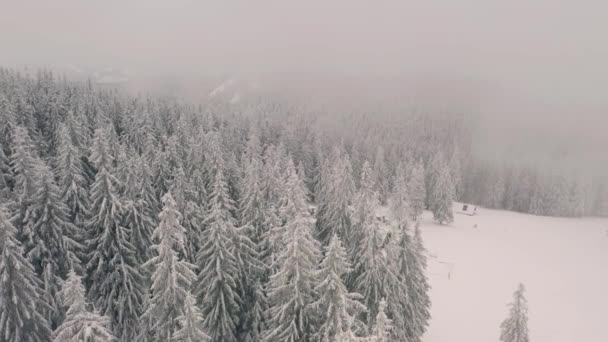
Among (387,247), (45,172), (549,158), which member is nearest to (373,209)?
(387,247)

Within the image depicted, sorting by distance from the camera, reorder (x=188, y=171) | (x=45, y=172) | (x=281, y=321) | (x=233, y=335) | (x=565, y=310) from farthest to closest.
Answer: (x=188, y=171)
(x=565, y=310)
(x=45, y=172)
(x=233, y=335)
(x=281, y=321)

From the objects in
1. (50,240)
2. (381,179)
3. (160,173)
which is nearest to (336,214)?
(160,173)

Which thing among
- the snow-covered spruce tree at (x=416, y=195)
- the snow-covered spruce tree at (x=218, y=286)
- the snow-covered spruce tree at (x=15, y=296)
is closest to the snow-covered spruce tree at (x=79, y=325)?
the snow-covered spruce tree at (x=15, y=296)

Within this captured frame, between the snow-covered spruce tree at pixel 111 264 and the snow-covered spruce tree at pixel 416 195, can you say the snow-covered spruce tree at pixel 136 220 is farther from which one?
the snow-covered spruce tree at pixel 416 195

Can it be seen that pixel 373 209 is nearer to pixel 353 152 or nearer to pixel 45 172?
pixel 45 172

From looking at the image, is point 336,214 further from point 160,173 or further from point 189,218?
point 160,173
